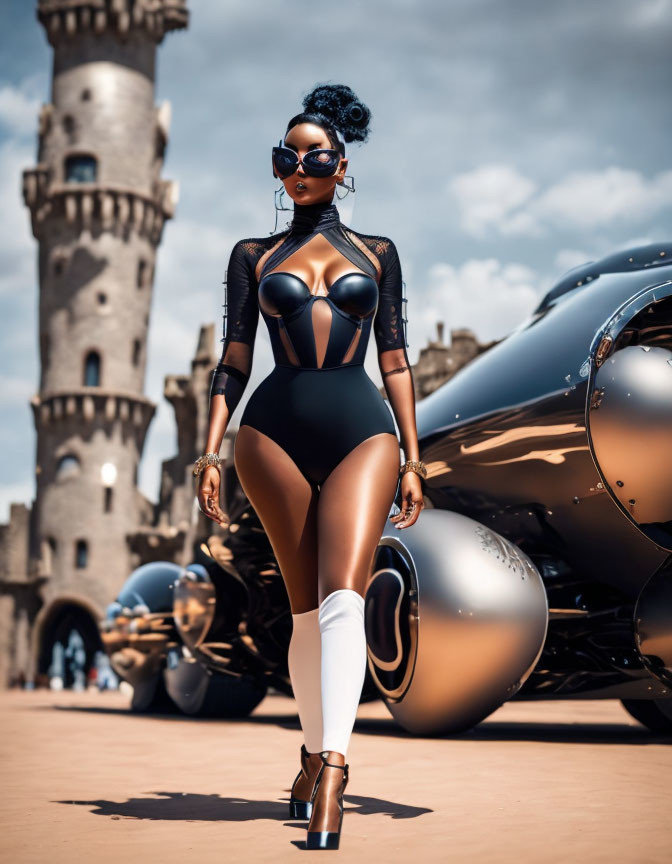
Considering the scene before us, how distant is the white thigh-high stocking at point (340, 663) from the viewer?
3334 mm

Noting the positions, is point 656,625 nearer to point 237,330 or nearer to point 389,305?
point 389,305

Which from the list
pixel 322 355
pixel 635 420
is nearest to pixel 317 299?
pixel 322 355

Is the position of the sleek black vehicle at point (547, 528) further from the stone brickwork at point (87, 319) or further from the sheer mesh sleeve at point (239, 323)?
the stone brickwork at point (87, 319)

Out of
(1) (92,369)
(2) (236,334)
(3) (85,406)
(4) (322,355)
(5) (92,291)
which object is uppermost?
(5) (92,291)

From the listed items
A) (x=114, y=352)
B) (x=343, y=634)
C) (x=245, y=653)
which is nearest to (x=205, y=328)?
(x=114, y=352)

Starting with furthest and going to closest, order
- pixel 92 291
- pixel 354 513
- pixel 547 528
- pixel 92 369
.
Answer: pixel 92 369, pixel 92 291, pixel 547 528, pixel 354 513

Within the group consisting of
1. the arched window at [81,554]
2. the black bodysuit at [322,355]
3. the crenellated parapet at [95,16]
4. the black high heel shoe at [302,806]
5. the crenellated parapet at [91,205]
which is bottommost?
the black high heel shoe at [302,806]

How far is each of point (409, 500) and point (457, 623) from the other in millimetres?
2434

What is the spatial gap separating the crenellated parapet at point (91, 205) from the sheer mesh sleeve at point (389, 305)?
114 feet

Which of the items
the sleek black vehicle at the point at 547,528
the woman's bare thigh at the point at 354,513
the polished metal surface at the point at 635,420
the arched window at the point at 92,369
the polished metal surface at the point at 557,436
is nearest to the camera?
the woman's bare thigh at the point at 354,513

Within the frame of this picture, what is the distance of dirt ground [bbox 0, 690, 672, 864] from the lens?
10.0ft

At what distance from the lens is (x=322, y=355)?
3723 mm

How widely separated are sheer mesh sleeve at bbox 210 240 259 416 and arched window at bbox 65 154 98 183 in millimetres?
35519

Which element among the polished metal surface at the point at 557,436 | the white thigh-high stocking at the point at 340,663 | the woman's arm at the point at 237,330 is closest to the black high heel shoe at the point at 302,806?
the white thigh-high stocking at the point at 340,663
